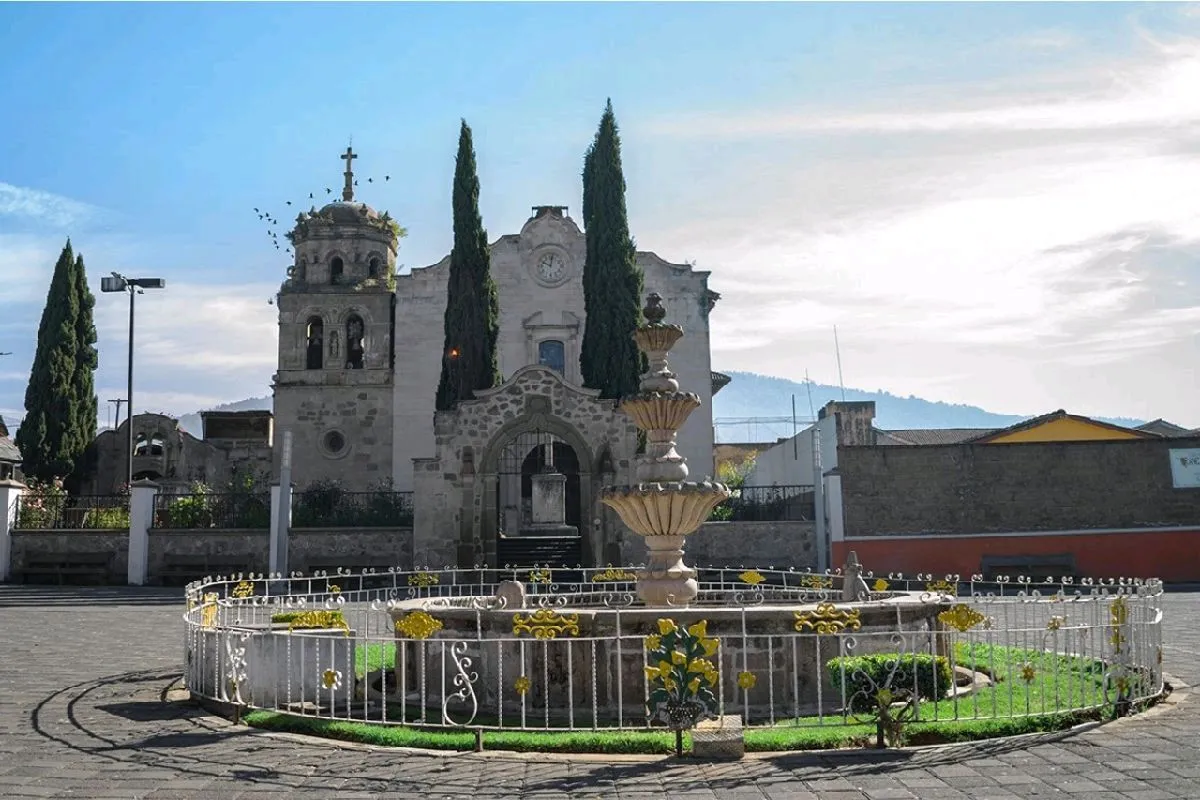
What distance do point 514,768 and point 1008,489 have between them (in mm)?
24577

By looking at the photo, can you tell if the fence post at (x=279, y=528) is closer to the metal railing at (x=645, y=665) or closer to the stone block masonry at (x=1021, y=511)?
the stone block masonry at (x=1021, y=511)

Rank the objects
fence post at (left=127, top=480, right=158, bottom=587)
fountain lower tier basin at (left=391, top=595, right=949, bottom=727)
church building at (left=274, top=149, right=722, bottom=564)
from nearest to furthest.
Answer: fountain lower tier basin at (left=391, top=595, right=949, bottom=727) → fence post at (left=127, top=480, right=158, bottom=587) → church building at (left=274, top=149, right=722, bottom=564)

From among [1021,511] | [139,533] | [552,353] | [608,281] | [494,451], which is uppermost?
[608,281]

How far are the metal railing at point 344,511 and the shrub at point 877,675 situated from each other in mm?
21585

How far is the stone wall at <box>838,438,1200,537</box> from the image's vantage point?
94.5 ft

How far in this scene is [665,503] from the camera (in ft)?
41.6

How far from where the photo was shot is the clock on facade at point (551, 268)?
125 feet

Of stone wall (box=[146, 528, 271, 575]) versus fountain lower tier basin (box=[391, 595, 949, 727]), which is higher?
stone wall (box=[146, 528, 271, 575])

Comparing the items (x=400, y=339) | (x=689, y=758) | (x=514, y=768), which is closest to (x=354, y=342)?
(x=400, y=339)

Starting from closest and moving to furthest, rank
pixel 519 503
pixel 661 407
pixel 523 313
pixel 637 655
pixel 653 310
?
pixel 637 655
pixel 661 407
pixel 653 310
pixel 519 503
pixel 523 313

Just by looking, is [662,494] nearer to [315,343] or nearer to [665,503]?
[665,503]

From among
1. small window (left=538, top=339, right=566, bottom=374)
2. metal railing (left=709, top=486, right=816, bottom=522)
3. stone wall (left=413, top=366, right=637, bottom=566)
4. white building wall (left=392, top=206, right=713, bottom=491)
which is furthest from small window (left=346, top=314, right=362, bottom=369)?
metal railing (left=709, top=486, right=816, bottom=522)

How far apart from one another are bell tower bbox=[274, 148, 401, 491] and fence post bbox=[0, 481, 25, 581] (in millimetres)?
9616

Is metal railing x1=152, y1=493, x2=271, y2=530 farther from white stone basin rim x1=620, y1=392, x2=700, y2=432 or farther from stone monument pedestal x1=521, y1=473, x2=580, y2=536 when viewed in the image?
white stone basin rim x1=620, y1=392, x2=700, y2=432
